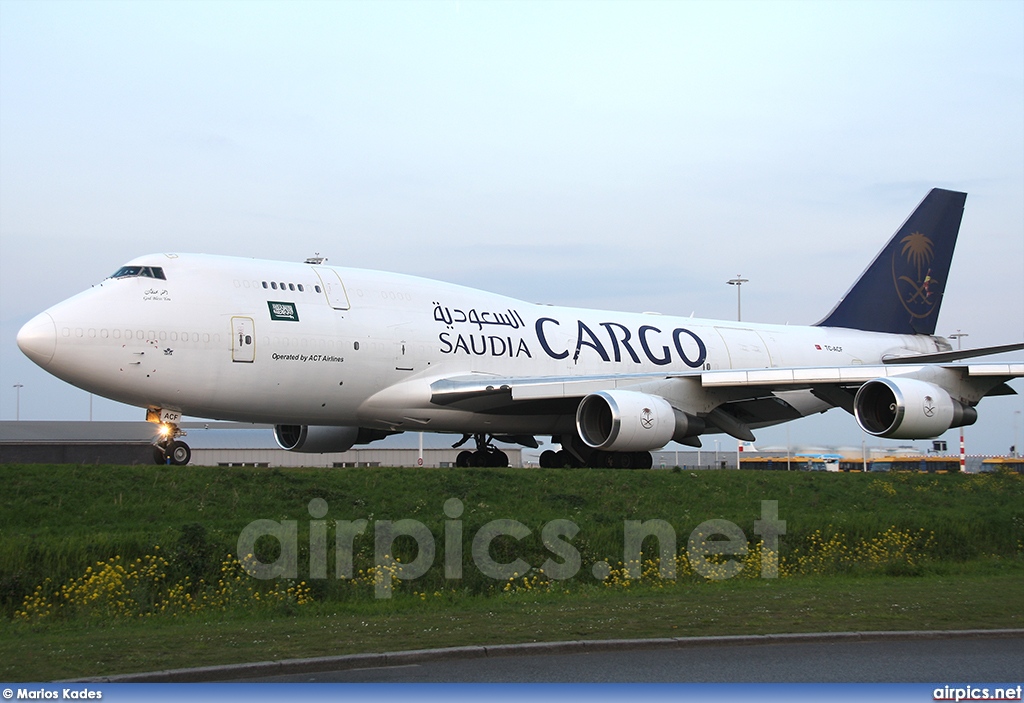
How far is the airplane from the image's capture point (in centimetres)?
2045

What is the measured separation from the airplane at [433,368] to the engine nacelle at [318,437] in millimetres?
39

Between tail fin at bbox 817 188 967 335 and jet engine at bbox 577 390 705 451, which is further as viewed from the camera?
tail fin at bbox 817 188 967 335

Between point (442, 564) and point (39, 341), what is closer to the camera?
point (442, 564)

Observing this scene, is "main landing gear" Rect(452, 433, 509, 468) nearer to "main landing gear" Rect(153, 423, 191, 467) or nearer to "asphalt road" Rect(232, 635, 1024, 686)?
"main landing gear" Rect(153, 423, 191, 467)

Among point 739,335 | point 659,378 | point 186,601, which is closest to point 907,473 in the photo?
point 659,378

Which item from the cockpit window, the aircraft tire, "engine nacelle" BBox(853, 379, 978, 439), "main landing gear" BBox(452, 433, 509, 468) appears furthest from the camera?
"main landing gear" BBox(452, 433, 509, 468)

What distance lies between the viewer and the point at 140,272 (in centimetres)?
2095

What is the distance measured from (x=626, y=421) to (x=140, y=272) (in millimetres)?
10268

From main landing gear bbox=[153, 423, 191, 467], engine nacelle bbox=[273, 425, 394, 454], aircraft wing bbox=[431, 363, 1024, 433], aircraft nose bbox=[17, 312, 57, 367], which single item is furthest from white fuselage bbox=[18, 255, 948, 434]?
engine nacelle bbox=[273, 425, 394, 454]

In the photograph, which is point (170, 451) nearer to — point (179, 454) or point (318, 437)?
point (179, 454)

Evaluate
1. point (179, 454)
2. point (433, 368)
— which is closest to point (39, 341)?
point (179, 454)

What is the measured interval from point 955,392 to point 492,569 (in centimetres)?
1500

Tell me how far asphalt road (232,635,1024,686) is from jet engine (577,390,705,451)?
44.1ft

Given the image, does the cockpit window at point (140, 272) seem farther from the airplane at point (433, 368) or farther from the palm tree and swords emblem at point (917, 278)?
the palm tree and swords emblem at point (917, 278)
